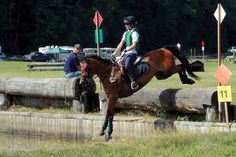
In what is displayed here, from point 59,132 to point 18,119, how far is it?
1.85 metres

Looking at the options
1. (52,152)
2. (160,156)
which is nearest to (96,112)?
(52,152)

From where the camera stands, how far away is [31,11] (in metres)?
90.3

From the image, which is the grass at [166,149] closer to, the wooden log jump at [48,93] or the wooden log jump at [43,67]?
the wooden log jump at [48,93]

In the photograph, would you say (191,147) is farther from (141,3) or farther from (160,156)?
(141,3)

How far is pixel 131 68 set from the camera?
1441 centimetres

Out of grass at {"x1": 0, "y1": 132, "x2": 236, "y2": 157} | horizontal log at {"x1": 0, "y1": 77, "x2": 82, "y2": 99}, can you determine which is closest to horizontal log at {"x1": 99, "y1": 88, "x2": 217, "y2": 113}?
horizontal log at {"x1": 0, "y1": 77, "x2": 82, "y2": 99}

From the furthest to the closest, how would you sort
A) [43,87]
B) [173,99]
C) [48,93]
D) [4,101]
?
[4,101] < [43,87] < [48,93] < [173,99]

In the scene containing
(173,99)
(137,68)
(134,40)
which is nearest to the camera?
(134,40)

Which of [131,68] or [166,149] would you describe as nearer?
[166,149]

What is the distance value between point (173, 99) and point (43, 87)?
5226mm

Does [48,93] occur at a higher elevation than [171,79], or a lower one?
lower

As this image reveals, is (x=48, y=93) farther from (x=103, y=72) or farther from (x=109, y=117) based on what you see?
(x=109, y=117)

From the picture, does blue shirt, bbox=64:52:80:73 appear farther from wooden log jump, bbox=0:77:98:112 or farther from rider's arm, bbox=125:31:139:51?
rider's arm, bbox=125:31:139:51

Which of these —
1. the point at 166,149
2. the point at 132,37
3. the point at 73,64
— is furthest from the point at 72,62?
the point at 166,149
